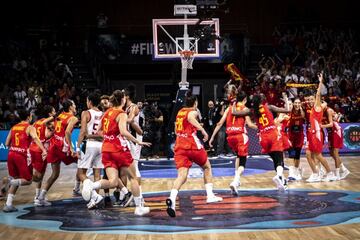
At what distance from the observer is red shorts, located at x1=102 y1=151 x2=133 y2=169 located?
29.8 ft

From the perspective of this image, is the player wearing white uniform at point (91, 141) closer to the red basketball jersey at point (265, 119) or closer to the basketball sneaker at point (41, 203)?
the basketball sneaker at point (41, 203)

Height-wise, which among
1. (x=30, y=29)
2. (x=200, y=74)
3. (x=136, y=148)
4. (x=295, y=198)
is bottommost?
(x=295, y=198)

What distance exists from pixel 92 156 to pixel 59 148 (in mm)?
815

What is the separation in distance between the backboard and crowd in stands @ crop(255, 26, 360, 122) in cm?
251

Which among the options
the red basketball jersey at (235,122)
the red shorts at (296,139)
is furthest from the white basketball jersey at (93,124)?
the red shorts at (296,139)

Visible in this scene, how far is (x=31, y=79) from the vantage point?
76.9 feet

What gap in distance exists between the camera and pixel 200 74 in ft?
87.2

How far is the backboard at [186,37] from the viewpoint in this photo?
1958 centimetres

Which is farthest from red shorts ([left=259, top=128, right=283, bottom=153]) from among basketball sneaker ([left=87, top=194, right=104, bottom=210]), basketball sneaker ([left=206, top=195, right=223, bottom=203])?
basketball sneaker ([left=87, top=194, right=104, bottom=210])

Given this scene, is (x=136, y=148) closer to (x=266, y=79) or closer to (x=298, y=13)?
(x=266, y=79)

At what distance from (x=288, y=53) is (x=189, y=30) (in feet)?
19.5

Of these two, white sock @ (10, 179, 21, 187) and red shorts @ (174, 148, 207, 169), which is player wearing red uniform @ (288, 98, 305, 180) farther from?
white sock @ (10, 179, 21, 187)

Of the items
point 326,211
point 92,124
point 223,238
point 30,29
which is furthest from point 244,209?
point 30,29

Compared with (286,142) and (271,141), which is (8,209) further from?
(286,142)
